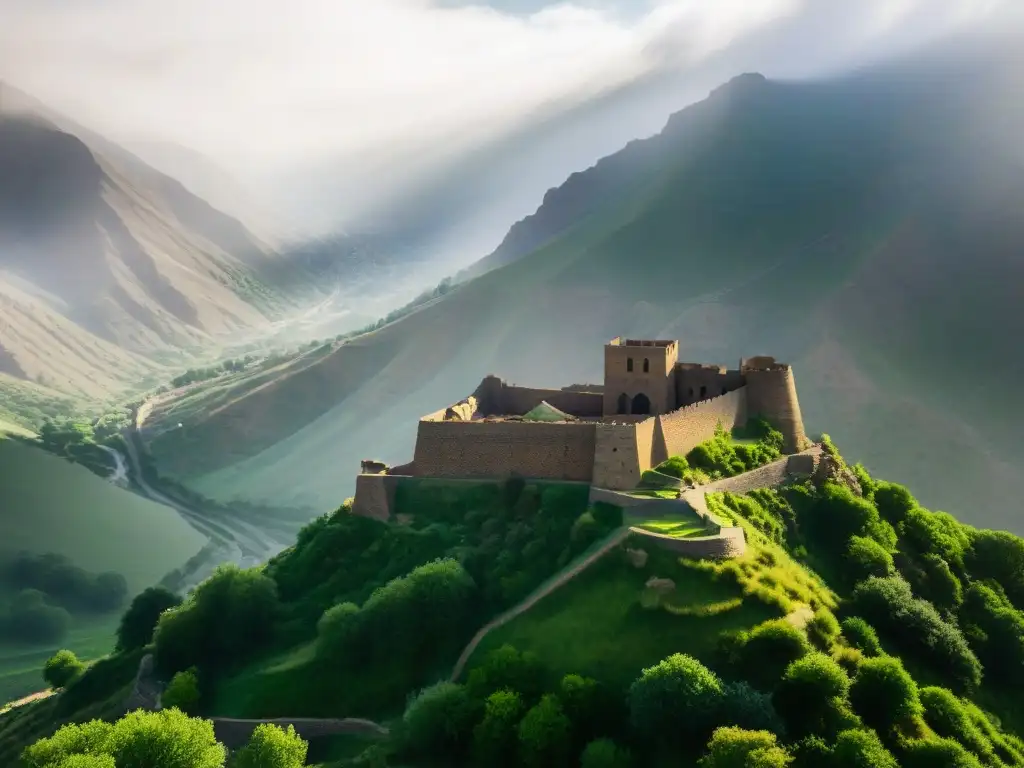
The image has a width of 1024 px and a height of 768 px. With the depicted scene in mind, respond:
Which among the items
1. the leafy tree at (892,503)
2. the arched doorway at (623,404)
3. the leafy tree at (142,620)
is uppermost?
the arched doorway at (623,404)

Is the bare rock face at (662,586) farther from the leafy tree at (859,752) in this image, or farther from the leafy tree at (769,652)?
the leafy tree at (859,752)

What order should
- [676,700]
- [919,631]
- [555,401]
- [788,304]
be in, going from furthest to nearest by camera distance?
[788,304]
[555,401]
[919,631]
[676,700]

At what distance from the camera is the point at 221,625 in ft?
137

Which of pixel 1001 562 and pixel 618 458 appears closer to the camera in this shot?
pixel 618 458

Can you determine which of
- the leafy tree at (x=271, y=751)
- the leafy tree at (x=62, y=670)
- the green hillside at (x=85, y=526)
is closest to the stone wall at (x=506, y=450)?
the leafy tree at (x=271, y=751)

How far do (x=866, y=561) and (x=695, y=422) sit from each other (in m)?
9.83

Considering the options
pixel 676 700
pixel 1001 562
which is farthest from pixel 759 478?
pixel 676 700

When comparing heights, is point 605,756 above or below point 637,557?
below

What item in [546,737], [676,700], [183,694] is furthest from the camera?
[183,694]

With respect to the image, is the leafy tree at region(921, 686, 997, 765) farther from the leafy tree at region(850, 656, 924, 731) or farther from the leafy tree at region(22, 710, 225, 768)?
the leafy tree at region(22, 710, 225, 768)

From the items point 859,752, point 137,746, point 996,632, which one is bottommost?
point 137,746

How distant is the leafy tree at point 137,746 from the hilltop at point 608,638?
0.72 feet

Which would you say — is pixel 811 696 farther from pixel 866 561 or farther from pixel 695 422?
pixel 695 422

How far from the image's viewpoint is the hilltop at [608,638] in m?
28.2
